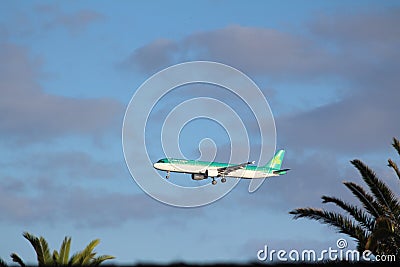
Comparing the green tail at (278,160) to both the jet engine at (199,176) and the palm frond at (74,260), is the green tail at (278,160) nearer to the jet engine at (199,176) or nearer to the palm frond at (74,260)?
the jet engine at (199,176)

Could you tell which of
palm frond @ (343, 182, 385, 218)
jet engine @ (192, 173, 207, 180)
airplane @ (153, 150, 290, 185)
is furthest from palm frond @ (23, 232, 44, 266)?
jet engine @ (192, 173, 207, 180)

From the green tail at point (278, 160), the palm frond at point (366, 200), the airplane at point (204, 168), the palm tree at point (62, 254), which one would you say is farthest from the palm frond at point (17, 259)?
the green tail at point (278, 160)

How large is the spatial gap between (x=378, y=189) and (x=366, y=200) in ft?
2.26

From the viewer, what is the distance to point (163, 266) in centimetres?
1728

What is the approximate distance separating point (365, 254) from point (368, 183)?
3.48 meters

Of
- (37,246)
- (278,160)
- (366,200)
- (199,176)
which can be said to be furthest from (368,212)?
(278,160)

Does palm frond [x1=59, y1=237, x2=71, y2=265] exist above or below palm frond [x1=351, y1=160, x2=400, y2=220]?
below

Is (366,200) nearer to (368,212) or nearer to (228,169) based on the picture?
(368,212)

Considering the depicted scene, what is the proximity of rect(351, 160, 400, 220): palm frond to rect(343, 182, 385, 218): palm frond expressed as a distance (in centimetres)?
30

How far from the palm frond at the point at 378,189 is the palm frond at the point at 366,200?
30cm

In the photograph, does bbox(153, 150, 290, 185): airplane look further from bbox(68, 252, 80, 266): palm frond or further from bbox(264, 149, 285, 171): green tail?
bbox(68, 252, 80, 266): palm frond

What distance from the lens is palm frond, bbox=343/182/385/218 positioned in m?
30.5

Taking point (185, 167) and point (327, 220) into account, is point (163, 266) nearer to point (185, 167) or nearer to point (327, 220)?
point (327, 220)

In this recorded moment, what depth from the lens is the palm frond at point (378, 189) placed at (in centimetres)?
3058
